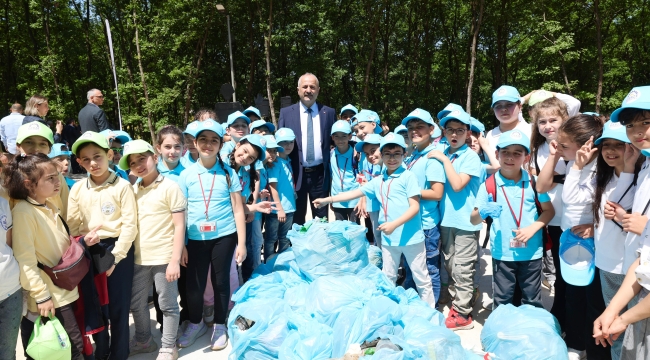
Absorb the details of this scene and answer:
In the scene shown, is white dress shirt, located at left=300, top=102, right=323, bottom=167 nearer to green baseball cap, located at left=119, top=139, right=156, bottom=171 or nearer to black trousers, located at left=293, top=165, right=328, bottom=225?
black trousers, located at left=293, top=165, right=328, bottom=225

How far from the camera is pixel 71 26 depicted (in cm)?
1923

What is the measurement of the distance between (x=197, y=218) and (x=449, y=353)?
6.55ft

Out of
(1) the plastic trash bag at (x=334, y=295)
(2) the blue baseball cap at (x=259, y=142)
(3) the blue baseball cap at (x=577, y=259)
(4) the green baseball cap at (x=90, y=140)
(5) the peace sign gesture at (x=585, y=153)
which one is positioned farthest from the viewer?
(2) the blue baseball cap at (x=259, y=142)

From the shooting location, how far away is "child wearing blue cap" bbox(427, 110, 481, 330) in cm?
330

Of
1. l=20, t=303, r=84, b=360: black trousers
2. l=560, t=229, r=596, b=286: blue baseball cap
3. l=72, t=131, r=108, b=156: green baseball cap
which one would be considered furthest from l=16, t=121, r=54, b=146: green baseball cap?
l=560, t=229, r=596, b=286: blue baseball cap

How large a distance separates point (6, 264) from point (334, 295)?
193 cm

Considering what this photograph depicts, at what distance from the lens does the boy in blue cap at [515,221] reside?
9.34 feet

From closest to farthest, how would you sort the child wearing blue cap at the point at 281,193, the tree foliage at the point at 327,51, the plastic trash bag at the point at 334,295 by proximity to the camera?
1. the plastic trash bag at the point at 334,295
2. the child wearing blue cap at the point at 281,193
3. the tree foliage at the point at 327,51

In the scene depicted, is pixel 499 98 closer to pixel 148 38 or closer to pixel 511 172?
pixel 511 172

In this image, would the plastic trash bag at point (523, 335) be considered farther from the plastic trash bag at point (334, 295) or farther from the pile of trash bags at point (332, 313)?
the plastic trash bag at point (334, 295)

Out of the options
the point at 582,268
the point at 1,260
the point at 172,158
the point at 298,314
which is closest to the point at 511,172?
the point at 582,268

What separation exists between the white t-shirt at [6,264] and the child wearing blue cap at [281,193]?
227 centimetres

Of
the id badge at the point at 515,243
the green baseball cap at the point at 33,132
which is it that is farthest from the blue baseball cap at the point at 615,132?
the green baseball cap at the point at 33,132

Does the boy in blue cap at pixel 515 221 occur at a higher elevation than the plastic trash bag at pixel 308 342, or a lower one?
higher
